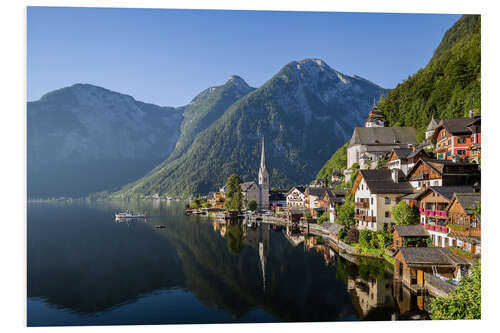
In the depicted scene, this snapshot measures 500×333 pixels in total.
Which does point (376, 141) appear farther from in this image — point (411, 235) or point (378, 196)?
point (411, 235)

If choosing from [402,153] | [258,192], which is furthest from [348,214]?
[258,192]

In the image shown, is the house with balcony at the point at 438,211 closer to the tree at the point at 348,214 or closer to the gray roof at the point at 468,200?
the gray roof at the point at 468,200

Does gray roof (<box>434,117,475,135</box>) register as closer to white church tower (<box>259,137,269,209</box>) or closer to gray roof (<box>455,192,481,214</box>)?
gray roof (<box>455,192,481,214</box>)

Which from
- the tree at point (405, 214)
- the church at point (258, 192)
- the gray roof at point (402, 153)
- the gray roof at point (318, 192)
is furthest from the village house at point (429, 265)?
the church at point (258, 192)

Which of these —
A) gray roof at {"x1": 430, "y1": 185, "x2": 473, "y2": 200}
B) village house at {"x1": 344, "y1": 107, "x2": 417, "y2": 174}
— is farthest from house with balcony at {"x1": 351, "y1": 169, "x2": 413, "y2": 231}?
village house at {"x1": 344, "y1": 107, "x2": 417, "y2": 174}

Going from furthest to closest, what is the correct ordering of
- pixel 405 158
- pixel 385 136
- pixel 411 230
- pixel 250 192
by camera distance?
pixel 250 192
pixel 385 136
pixel 405 158
pixel 411 230
